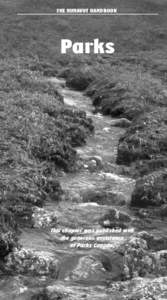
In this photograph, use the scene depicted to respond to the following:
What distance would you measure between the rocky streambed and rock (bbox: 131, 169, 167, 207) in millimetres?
327

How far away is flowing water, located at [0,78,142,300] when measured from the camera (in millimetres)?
10266

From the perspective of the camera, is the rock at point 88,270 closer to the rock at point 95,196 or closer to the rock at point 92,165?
the rock at point 95,196

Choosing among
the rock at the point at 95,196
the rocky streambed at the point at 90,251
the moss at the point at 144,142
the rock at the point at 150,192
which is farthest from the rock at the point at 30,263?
the moss at the point at 144,142

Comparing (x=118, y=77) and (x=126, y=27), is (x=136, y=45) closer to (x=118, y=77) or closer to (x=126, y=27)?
(x=126, y=27)

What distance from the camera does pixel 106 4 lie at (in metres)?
43.8

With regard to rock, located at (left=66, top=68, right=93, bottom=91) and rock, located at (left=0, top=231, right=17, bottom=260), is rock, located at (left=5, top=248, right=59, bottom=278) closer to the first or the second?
rock, located at (left=0, top=231, right=17, bottom=260)

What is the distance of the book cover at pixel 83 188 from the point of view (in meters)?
10.7

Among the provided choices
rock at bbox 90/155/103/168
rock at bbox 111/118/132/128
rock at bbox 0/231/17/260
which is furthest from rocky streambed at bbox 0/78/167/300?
rock at bbox 111/118/132/128

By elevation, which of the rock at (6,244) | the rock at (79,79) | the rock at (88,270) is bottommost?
the rock at (79,79)

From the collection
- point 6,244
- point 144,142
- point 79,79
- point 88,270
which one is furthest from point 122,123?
point 88,270

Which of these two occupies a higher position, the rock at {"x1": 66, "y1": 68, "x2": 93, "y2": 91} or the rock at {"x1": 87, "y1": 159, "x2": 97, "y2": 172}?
the rock at {"x1": 87, "y1": 159, "x2": 97, "y2": 172}

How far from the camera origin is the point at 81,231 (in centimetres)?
1275

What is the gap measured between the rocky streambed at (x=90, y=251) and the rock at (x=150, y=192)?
33cm

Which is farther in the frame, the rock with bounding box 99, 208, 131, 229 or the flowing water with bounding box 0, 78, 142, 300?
the rock with bounding box 99, 208, 131, 229
